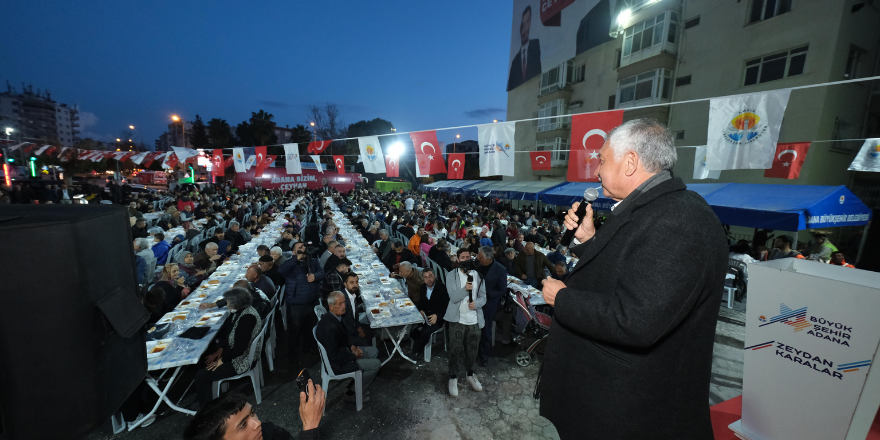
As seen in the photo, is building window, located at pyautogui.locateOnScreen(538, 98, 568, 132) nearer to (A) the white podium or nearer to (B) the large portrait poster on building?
(B) the large portrait poster on building

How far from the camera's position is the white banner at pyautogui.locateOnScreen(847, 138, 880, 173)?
712 centimetres

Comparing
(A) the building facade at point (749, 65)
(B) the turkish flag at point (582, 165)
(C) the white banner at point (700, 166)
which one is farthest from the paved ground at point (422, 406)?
(A) the building facade at point (749, 65)

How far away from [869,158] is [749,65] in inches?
353

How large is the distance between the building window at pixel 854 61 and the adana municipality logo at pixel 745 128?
1144cm

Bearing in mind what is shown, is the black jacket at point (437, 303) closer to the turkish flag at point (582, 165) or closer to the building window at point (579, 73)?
the turkish flag at point (582, 165)

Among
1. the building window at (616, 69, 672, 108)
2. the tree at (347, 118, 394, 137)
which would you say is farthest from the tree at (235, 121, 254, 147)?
the building window at (616, 69, 672, 108)

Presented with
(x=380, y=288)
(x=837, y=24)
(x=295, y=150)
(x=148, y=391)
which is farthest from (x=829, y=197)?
(x=295, y=150)

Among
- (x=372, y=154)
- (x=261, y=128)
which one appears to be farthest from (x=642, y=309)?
(x=261, y=128)

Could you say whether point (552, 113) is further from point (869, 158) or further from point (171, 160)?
point (171, 160)

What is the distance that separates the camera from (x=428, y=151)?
9.66 m

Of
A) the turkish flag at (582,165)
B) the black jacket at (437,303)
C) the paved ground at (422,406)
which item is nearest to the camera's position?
the paved ground at (422,406)

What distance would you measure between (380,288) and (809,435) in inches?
221

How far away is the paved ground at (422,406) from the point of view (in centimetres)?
377

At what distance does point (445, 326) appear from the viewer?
18.5 ft
